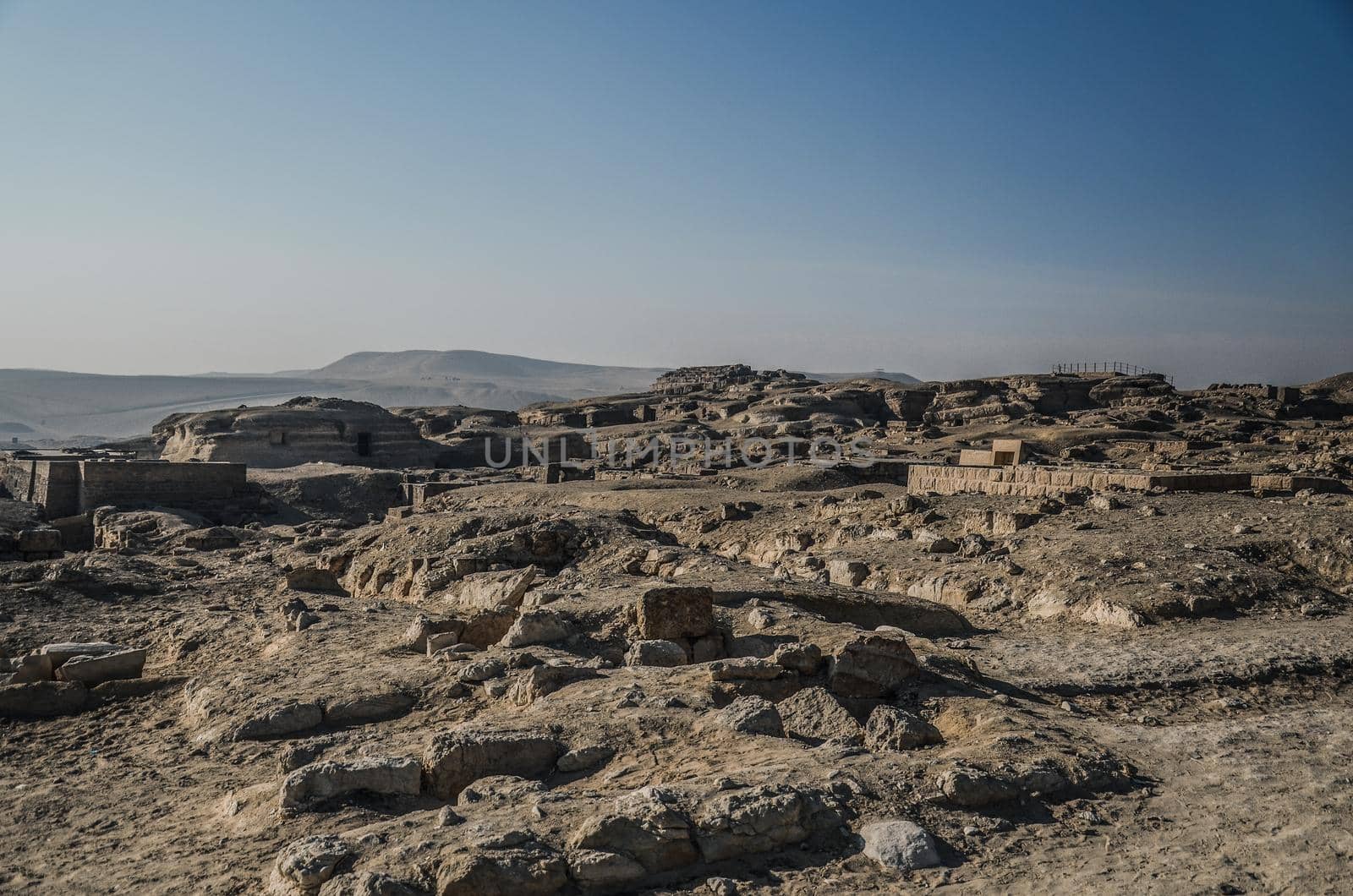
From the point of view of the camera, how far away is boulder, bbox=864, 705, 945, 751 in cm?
486

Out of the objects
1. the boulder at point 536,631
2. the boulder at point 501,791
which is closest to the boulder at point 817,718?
the boulder at point 501,791

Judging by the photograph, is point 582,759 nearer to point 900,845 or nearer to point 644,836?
point 644,836

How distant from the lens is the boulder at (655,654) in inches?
256

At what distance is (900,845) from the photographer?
384cm

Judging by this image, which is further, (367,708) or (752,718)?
(367,708)

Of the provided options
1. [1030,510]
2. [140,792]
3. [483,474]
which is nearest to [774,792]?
[140,792]

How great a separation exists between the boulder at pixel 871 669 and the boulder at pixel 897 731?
2.06 feet

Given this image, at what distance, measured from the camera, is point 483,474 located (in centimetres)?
2506

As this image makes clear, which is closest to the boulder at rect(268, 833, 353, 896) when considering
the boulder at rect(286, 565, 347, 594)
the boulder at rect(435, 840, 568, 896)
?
the boulder at rect(435, 840, 568, 896)

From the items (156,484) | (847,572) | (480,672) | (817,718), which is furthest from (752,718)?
(156,484)

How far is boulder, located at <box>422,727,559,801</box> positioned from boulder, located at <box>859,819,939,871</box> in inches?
65.1

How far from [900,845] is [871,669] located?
201cm

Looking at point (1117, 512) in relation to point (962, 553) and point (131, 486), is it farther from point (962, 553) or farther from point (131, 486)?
point (131, 486)

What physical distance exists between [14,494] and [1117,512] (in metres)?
24.0
